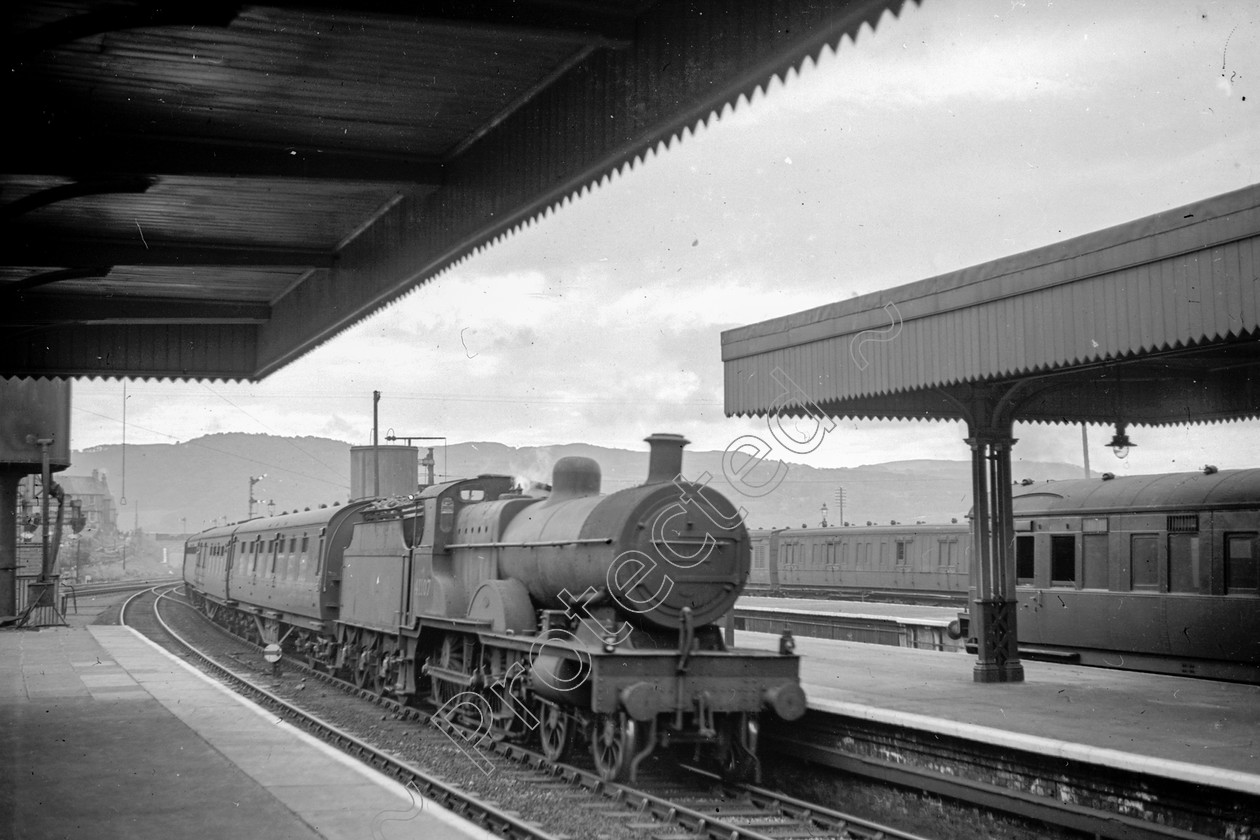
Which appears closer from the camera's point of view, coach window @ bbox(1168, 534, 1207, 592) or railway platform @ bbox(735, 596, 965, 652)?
coach window @ bbox(1168, 534, 1207, 592)

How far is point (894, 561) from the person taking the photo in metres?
30.2

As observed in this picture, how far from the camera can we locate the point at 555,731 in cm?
1084

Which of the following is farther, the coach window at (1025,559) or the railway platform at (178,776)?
the coach window at (1025,559)

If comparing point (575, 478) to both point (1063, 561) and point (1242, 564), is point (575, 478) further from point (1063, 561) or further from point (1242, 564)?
point (1242, 564)

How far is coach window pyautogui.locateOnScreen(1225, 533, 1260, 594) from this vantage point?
12.6m

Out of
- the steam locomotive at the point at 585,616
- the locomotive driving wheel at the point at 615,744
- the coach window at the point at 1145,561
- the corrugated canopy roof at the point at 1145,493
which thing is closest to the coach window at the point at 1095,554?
the corrugated canopy roof at the point at 1145,493

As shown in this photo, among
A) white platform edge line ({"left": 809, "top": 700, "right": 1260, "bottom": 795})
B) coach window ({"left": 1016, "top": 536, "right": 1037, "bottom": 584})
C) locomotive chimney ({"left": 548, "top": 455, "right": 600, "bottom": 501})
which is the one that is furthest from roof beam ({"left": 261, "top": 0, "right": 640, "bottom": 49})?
coach window ({"left": 1016, "top": 536, "right": 1037, "bottom": 584})

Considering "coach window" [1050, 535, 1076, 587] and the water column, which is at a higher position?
the water column

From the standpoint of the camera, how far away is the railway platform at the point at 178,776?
711 centimetres

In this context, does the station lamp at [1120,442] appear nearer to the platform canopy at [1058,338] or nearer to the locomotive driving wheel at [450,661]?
the platform canopy at [1058,338]

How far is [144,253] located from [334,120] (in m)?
3.75

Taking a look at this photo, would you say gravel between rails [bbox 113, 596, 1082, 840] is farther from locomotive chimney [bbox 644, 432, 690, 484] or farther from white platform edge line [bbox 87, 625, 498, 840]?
locomotive chimney [bbox 644, 432, 690, 484]

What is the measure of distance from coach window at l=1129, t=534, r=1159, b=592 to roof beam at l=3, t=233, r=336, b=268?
34.0 feet

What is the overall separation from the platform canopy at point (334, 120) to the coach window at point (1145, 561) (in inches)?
386
